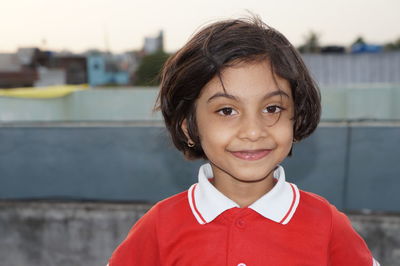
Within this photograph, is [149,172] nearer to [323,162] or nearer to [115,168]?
[115,168]

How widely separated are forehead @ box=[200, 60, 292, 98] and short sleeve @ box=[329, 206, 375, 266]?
1.87 feet

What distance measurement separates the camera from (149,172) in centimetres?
449

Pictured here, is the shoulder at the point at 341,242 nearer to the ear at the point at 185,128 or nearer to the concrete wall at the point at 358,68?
the ear at the point at 185,128

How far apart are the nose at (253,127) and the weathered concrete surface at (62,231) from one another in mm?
2853

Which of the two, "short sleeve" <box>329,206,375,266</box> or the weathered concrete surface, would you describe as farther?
the weathered concrete surface

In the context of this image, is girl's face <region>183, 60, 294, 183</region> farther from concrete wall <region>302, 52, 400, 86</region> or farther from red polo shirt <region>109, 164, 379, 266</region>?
concrete wall <region>302, 52, 400, 86</region>

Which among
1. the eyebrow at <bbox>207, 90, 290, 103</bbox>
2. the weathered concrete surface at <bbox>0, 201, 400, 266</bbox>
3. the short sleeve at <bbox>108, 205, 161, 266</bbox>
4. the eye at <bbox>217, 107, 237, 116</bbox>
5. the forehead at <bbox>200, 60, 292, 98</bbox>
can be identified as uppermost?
the forehead at <bbox>200, 60, 292, 98</bbox>

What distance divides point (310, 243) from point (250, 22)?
90cm

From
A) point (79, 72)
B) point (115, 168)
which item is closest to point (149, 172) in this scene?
point (115, 168)

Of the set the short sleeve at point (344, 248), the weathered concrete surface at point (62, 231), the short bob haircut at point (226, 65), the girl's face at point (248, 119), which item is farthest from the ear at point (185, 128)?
the weathered concrete surface at point (62, 231)

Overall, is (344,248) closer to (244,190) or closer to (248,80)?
(244,190)

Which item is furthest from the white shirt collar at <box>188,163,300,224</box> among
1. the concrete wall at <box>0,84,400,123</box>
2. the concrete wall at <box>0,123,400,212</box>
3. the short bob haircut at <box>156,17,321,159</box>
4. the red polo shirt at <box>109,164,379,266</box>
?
the concrete wall at <box>0,84,400,123</box>

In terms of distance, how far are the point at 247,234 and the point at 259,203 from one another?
→ 13 cm

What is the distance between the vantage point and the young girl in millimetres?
1711
